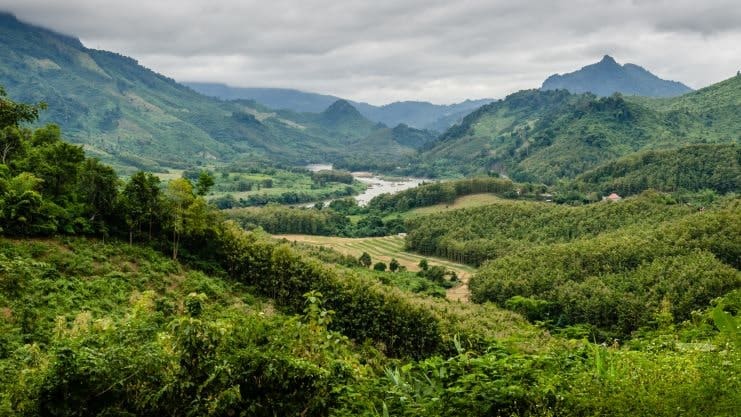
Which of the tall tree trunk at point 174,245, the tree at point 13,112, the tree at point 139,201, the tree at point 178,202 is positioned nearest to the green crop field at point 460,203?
the tall tree trunk at point 174,245

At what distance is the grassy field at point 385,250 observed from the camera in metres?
93.1

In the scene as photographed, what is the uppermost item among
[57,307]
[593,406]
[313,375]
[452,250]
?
[593,406]

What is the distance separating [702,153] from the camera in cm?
15238

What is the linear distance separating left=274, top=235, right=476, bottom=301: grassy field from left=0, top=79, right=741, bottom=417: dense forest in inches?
241

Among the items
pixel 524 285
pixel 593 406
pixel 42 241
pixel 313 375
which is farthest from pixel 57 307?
pixel 524 285

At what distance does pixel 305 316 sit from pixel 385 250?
101085 millimetres

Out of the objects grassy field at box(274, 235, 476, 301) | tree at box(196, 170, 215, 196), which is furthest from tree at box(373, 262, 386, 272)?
tree at box(196, 170, 215, 196)

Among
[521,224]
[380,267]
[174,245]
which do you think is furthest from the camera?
[521,224]

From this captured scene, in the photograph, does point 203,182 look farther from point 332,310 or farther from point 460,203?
point 460,203

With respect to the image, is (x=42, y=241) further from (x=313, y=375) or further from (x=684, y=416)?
(x=684, y=416)

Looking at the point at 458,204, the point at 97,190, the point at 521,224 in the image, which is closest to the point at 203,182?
the point at 97,190

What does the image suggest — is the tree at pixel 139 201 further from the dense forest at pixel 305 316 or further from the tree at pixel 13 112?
the tree at pixel 13 112

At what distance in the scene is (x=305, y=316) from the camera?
1112 centimetres

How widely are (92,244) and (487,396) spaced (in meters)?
31.4
